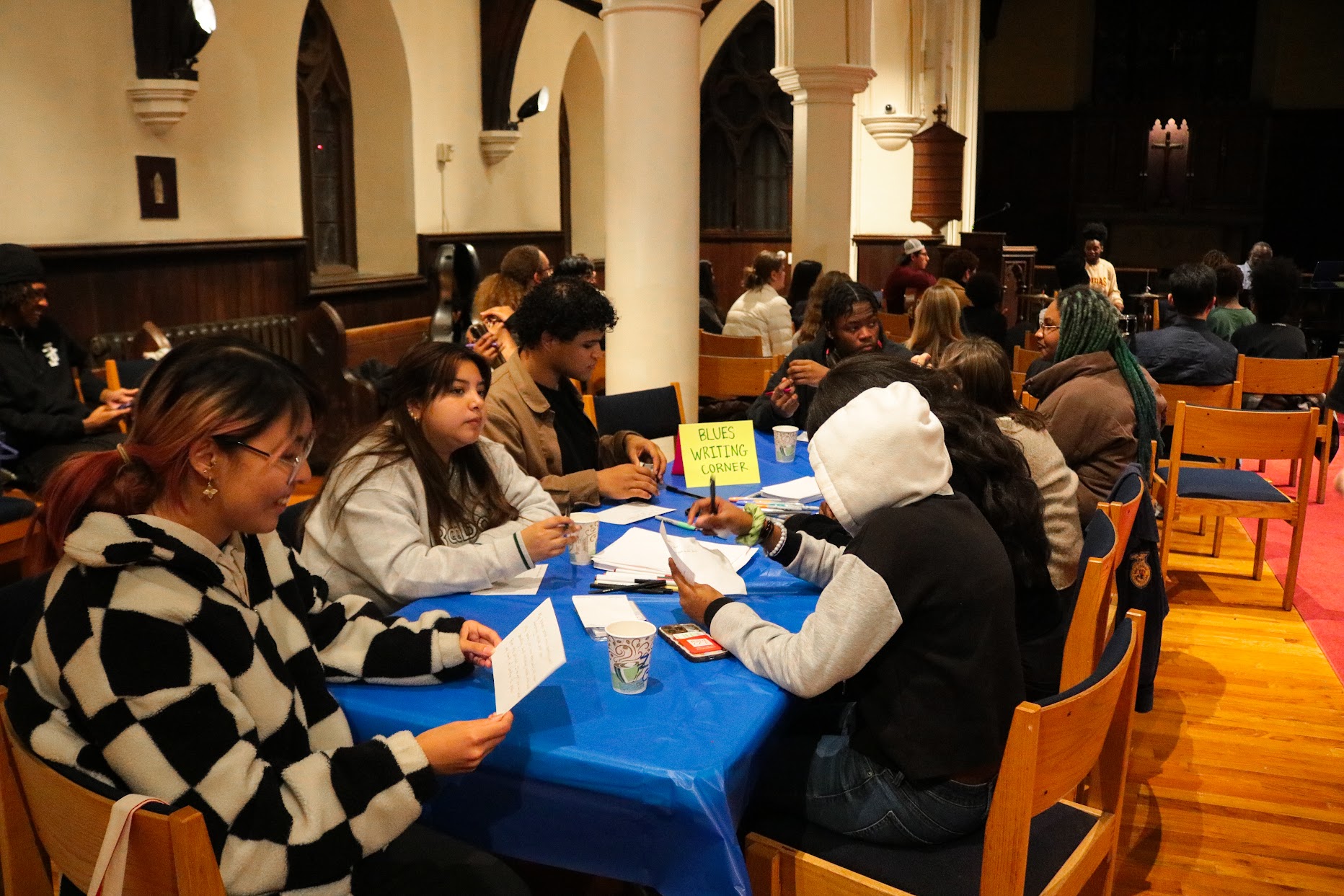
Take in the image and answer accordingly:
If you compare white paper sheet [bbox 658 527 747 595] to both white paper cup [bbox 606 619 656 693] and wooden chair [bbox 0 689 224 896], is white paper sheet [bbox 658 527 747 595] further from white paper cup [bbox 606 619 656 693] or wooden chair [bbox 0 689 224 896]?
wooden chair [bbox 0 689 224 896]

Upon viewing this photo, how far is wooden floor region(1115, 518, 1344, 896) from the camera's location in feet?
9.43

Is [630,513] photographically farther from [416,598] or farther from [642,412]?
[642,412]

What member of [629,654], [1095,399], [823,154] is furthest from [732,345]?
[629,654]

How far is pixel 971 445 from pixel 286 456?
4.42 feet

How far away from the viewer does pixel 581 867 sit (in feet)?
5.69

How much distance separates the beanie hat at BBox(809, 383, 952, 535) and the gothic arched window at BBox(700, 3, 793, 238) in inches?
490

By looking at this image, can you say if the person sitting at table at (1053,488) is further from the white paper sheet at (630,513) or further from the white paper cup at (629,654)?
the white paper cup at (629,654)

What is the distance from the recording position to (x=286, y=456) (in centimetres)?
159

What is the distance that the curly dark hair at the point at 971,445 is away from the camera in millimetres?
2264

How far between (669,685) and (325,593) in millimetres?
648

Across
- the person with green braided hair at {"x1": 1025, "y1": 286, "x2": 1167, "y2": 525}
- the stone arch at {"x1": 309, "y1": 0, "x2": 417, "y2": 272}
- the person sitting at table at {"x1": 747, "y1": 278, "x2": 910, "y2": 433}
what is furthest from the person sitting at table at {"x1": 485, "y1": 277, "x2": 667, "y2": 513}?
the stone arch at {"x1": 309, "y1": 0, "x2": 417, "y2": 272}

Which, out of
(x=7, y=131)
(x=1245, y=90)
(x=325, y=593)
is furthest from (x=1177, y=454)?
(x=1245, y=90)

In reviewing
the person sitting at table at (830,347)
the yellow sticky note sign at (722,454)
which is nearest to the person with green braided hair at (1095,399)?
the person sitting at table at (830,347)

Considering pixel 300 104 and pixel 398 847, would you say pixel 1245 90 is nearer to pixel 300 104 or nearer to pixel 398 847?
pixel 300 104
